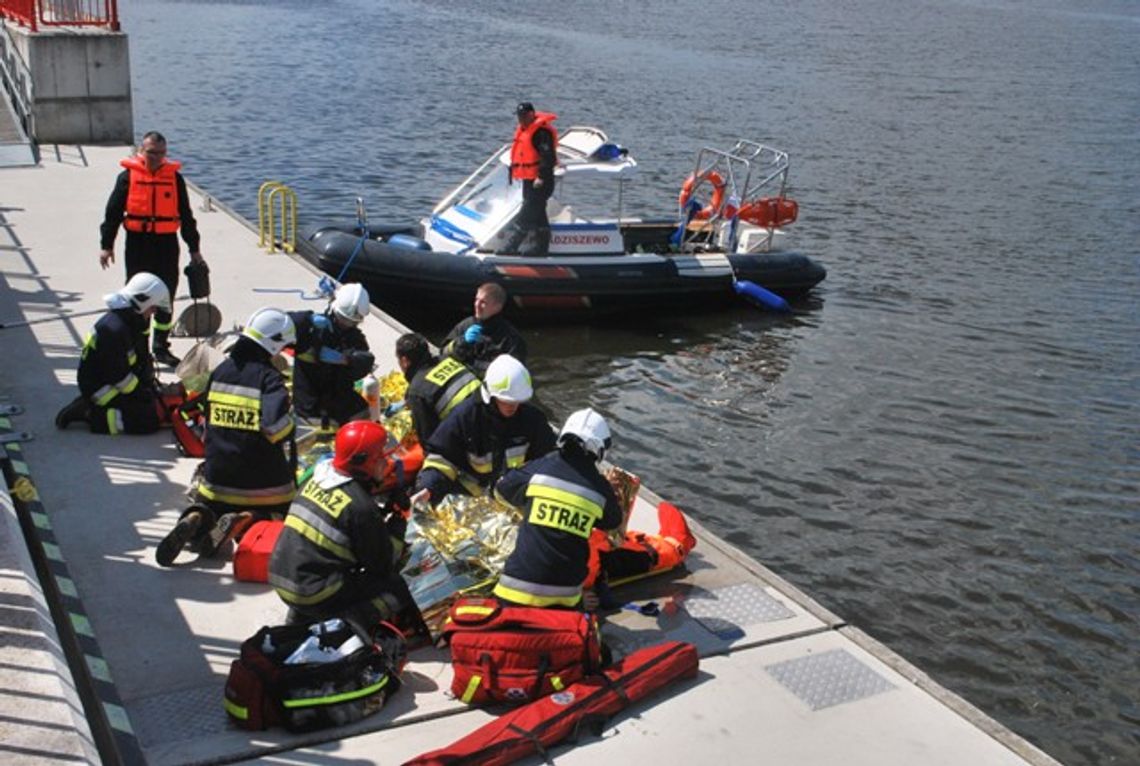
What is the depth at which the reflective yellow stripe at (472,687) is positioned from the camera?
564 centimetres

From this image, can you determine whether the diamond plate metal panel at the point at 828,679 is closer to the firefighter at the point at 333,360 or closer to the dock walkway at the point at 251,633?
the dock walkway at the point at 251,633

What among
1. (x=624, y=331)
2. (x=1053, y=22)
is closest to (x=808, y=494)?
(x=624, y=331)

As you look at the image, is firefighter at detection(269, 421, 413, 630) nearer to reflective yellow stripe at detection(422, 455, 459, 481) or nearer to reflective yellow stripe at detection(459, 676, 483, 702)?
reflective yellow stripe at detection(459, 676, 483, 702)

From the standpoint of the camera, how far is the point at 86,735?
4.67 m

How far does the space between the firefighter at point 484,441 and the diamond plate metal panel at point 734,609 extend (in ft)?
3.97

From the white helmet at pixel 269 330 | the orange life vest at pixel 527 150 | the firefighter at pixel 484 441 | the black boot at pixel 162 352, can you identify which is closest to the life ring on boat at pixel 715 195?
the orange life vest at pixel 527 150

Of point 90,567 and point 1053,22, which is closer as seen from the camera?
point 90,567

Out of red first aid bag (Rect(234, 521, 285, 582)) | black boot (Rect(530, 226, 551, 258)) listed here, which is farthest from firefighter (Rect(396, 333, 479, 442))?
black boot (Rect(530, 226, 551, 258))

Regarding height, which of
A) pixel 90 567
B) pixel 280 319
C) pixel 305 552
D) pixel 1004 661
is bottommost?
pixel 1004 661

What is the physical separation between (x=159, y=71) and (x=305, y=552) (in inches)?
1112

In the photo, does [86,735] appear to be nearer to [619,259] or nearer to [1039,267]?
[619,259]

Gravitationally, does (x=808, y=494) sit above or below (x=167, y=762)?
below

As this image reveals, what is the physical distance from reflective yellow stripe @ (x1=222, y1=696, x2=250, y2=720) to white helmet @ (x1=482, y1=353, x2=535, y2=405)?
2158 mm

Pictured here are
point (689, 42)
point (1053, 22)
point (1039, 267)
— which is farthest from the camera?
point (1053, 22)
